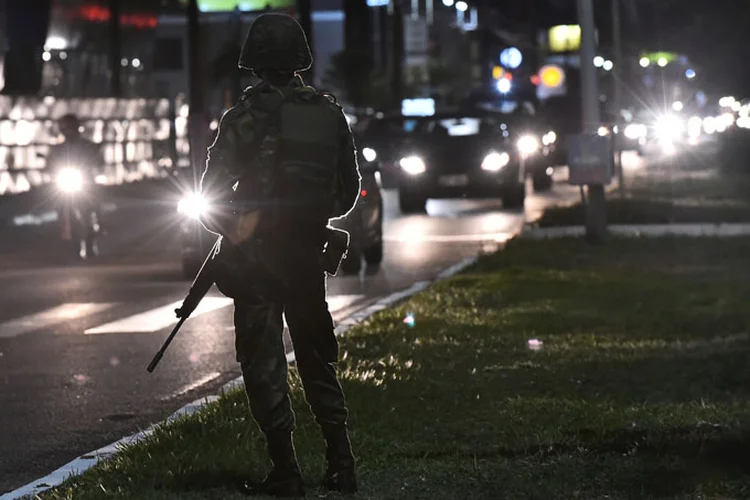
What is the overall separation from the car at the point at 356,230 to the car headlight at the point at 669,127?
40.6m

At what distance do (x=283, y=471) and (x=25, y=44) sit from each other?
33487 mm

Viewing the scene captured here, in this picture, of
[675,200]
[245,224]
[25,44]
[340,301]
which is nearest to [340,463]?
[245,224]

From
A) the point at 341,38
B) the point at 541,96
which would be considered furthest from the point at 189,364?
the point at 341,38

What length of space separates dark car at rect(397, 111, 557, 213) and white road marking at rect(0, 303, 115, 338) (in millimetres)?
15564

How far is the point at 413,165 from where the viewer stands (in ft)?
102

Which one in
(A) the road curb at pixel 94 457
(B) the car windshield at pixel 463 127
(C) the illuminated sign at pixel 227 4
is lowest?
(A) the road curb at pixel 94 457

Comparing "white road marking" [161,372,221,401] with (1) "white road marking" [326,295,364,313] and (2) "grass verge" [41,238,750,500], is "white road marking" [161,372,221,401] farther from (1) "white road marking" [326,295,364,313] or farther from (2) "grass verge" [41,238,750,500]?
(1) "white road marking" [326,295,364,313]

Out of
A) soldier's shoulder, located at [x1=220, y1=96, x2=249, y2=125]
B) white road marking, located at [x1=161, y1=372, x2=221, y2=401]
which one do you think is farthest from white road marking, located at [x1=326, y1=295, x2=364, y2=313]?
soldier's shoulder, located at [x1=220, y1=96, x2=249, y2=125]

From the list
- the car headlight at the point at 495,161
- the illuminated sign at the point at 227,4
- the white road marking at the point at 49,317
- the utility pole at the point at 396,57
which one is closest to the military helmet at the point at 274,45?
the white road marking at the point at 49,317

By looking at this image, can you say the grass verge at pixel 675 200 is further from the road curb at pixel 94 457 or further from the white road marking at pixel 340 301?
the road curb at pixel 94 457

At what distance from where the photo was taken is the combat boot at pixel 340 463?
6.71 metres

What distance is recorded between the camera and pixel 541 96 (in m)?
54.8

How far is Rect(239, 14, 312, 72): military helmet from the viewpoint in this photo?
21.2 ft

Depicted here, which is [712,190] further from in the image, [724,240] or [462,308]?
[462,308]
